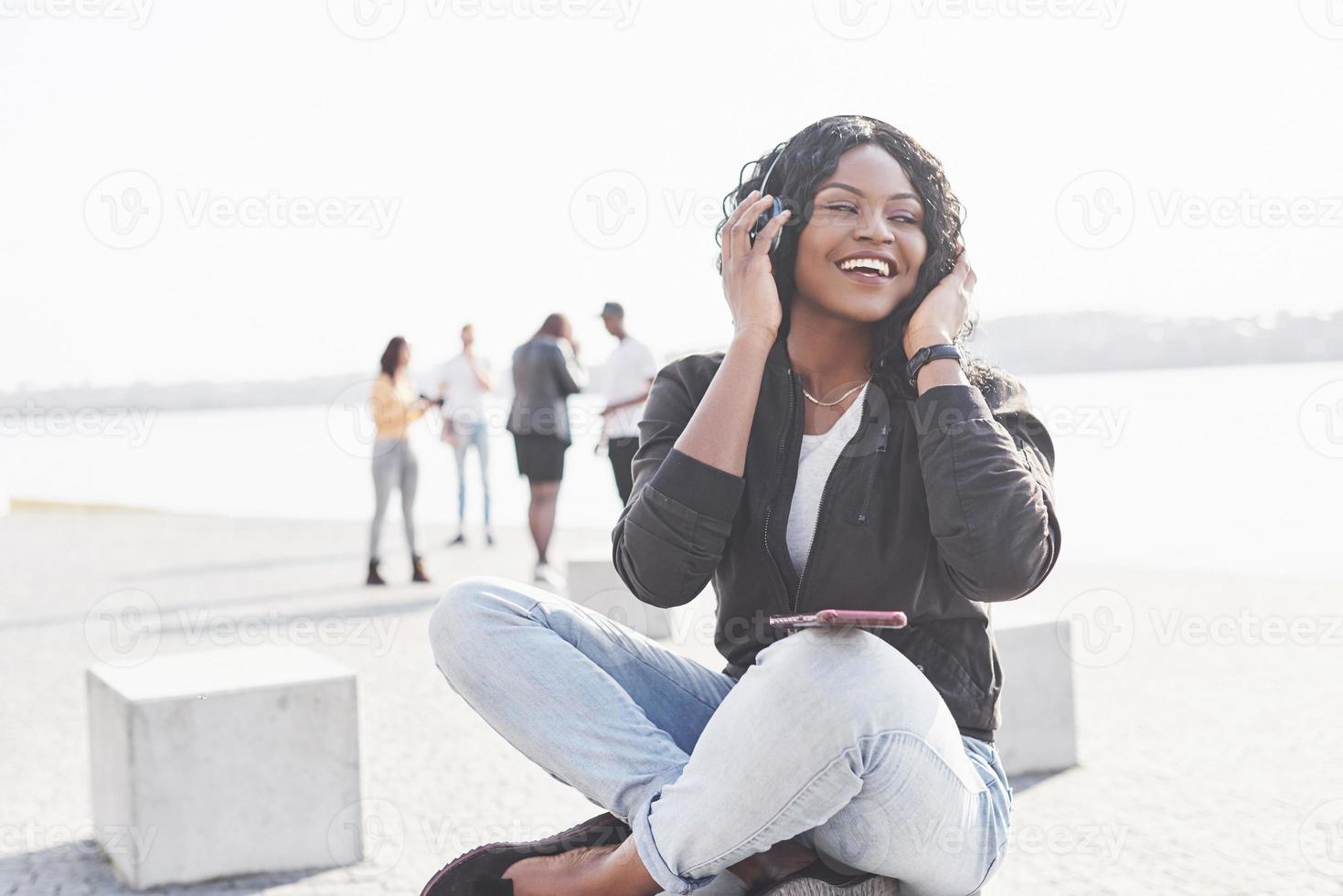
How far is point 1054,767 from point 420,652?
11.3 feet

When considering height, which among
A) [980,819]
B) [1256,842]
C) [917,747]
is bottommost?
[1256,842]

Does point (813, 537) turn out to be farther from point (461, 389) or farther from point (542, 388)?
point (461, 389)

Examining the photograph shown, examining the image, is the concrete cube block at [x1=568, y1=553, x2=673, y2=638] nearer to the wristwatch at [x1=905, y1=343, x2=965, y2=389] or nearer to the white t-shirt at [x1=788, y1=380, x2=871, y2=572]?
the white t-shirt at [x1=788, y1=380, x2=871, y2=572]

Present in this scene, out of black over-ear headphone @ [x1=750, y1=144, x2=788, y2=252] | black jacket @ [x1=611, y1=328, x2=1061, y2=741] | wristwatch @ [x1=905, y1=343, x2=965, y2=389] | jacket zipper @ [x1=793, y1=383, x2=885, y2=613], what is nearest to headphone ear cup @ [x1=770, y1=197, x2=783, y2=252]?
black over-ear headphone @ [x1=750, y1=144, x2=788, y2=252]

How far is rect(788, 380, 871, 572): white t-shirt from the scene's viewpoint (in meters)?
2.40

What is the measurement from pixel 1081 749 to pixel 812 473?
2.58 metres

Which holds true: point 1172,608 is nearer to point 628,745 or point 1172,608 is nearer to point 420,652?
point 420,652

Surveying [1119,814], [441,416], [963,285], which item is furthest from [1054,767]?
[441,416]

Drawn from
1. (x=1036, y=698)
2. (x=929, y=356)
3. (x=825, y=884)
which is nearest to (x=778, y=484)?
(x=929, y=356)

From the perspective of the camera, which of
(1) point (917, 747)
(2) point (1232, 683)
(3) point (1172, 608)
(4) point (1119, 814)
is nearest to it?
(1) point (917, 747)

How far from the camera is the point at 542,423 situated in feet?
28.5

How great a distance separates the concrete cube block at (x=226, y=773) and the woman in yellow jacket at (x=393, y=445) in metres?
5.53

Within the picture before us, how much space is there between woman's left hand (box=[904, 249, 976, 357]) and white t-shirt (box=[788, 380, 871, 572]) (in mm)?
147

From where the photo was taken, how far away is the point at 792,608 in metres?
2.38
